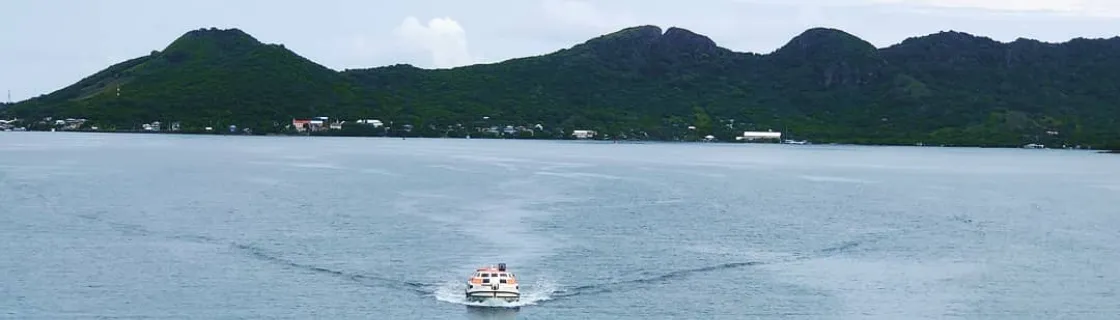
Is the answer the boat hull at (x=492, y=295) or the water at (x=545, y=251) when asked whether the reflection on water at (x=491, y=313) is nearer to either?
the water at (x=545, y=251)

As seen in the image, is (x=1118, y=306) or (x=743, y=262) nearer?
(x=1118, y=306)

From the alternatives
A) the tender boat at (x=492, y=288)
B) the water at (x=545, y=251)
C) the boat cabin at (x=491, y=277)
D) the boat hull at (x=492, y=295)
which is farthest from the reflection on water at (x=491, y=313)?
the boat cabin at (x=491, y=277)

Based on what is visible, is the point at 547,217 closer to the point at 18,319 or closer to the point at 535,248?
the point at 535,248

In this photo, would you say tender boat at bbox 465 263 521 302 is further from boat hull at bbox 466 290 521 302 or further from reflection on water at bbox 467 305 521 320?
reflection on water at bbox 467 305 521 320

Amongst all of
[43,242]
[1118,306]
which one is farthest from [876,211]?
[43,242]

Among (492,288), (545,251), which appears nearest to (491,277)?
(492,288)

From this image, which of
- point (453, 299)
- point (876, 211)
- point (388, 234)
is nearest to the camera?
point (453, 299)

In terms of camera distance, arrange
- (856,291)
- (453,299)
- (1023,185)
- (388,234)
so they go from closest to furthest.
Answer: (453,299) < (856,291) < (388,234) < (1023,185)
